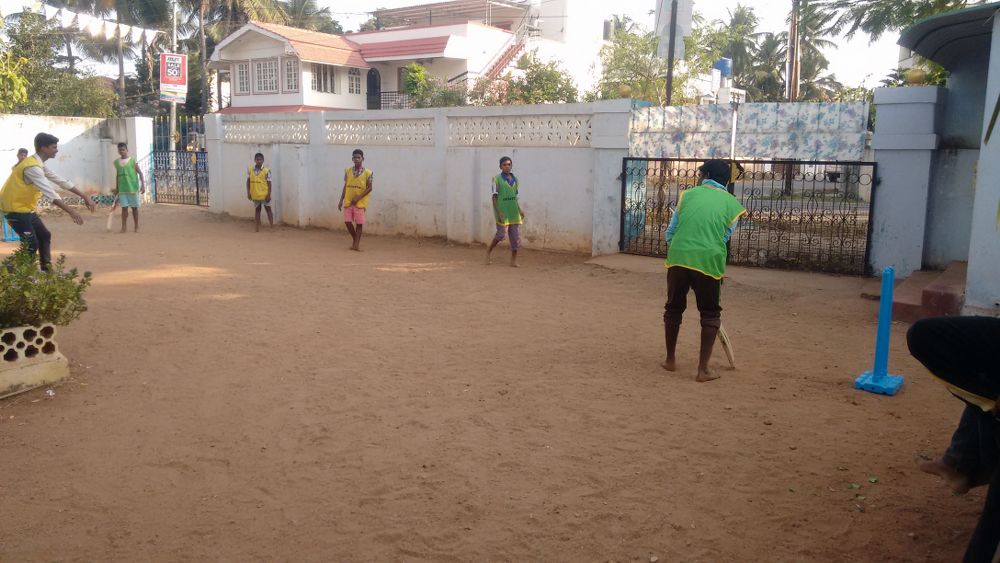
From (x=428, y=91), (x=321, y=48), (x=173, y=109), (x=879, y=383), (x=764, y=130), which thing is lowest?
(x=879, y=383)

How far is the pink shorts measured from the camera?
12.2 m

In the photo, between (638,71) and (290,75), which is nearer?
(638,71)

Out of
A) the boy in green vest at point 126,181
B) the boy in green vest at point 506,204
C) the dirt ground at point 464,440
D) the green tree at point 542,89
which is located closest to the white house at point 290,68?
the green tree at point 542,89

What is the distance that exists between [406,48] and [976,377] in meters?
28.5

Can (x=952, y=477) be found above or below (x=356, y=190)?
below

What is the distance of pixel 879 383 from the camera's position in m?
5.27

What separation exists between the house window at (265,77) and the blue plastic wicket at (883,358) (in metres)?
28.4

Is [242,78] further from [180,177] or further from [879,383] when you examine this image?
[879,383]

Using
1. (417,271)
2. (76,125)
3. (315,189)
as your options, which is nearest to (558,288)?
(417,271)

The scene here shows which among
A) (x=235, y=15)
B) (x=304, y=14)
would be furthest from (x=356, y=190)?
(x=304, y=14)

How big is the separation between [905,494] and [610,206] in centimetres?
776

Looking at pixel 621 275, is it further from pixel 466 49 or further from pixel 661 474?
pixel 466 49

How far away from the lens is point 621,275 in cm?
1006

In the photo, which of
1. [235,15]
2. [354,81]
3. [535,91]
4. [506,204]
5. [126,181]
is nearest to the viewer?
[506,204]
